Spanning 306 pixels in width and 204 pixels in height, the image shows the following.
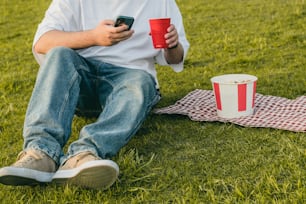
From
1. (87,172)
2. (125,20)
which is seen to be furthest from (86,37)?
(87,172)

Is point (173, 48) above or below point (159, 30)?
below

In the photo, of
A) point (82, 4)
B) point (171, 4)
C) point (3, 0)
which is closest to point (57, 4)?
point (82, 4)

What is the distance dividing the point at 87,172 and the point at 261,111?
4.44ft

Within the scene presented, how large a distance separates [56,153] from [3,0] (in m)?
7.05

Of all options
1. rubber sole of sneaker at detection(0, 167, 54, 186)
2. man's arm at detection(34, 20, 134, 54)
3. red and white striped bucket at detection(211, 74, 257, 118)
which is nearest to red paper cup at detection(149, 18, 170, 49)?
man's arm at detection(34, 20, 134, 54)

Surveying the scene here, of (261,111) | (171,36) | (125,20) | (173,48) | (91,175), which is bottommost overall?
(261,111)

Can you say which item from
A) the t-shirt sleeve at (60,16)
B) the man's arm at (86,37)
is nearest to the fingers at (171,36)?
the man's arm at (86,37)

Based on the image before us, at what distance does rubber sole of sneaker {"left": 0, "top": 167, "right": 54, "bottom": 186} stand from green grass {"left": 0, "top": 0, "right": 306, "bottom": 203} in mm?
54

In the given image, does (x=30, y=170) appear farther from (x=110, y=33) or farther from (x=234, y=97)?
(x=234, y=97)

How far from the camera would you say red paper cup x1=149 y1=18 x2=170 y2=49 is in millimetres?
2924

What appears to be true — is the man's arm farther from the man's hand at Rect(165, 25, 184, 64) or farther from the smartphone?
the man's hand at Rect(165, 25, 184, 64)

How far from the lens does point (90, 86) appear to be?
3.14 m

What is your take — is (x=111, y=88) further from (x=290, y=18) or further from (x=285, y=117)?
(x=290, y=18)

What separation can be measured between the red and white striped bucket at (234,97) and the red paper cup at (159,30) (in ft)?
1.36
